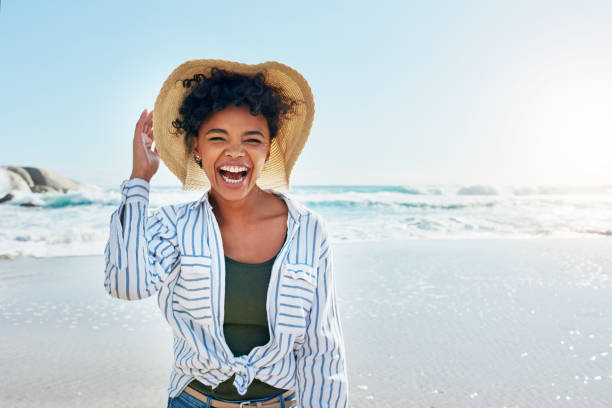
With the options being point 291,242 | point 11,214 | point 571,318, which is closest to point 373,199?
point 11,214

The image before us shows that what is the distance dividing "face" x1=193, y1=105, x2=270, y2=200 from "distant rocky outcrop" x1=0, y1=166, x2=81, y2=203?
59.5 feet

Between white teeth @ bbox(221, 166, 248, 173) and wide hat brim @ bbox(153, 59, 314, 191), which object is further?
wide hat brim @ bbox(153, 59, 314, 191)

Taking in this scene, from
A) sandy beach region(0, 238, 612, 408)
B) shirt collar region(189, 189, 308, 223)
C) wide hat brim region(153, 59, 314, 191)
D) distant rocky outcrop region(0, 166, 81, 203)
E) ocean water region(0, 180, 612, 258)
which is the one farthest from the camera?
distant rocky outcrop region(0, 166, 81, 203)

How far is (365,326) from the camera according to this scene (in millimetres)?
3971

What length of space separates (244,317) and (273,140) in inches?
27.8

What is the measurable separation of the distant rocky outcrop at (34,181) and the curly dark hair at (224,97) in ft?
59.0

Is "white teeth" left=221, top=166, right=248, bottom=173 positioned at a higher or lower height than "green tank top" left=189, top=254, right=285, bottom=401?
higher

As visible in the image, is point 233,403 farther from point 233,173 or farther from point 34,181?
point 34,181

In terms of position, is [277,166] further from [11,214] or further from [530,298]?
[11,214]

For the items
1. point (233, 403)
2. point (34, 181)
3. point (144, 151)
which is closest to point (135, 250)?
point (144, 151)

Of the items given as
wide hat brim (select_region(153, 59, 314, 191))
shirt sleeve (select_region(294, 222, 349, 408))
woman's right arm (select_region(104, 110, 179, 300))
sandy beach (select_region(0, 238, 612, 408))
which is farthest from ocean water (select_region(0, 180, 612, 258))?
shirt sleeve (select_region(294, 222, 349, 408))

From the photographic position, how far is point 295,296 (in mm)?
1339

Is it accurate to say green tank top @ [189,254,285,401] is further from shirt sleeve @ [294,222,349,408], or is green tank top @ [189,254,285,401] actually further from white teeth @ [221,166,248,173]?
white teeth @ [221,166,248,173]

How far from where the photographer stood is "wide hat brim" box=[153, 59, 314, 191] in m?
1.55
